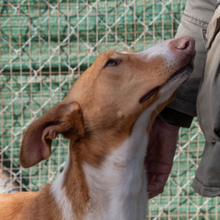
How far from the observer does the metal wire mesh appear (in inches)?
145

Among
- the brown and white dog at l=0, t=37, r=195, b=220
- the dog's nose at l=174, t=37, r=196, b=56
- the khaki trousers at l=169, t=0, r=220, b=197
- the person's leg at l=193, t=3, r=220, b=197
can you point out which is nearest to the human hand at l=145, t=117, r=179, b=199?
the brown and white dog at l=0, t=37, r=195, b=220

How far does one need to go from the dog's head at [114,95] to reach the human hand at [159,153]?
40cm

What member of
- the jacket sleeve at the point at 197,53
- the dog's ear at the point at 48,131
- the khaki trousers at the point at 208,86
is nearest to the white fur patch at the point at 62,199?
the dog's ear at the point at 48,131

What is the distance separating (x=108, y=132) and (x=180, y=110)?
1.64 feet

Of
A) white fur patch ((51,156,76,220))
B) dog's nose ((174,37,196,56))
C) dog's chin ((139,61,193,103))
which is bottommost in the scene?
white fur patch ((51,156,76,220))

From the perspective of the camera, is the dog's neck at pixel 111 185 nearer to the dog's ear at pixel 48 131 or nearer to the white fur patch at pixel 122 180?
the white fur patch at pixel 122 180

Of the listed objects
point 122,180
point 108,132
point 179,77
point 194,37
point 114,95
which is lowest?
point 122,180

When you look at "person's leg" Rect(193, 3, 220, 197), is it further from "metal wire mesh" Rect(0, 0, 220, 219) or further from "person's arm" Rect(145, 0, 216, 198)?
"metal wire mesh" Rect(0, 0, 220, 219)

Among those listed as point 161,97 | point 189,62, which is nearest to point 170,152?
point 161,97

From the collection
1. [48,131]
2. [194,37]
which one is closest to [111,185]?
[48,131]

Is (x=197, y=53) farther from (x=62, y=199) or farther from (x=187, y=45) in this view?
(x=62, y=199)

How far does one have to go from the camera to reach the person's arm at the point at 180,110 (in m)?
1.81

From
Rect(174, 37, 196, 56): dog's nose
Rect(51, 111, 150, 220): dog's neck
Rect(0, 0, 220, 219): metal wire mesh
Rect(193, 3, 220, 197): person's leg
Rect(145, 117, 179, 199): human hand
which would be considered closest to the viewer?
Rect(193, 3, 220, 197): person's leg

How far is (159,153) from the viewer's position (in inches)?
86.0
